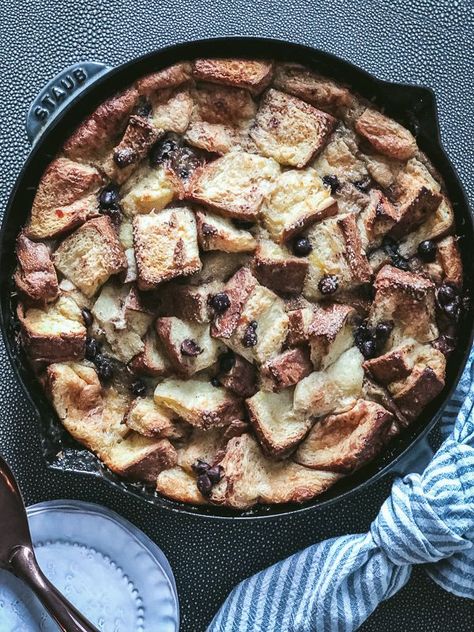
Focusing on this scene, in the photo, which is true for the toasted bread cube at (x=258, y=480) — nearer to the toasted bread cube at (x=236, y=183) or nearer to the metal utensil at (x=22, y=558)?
the metal utensil at (x=22, y=558)

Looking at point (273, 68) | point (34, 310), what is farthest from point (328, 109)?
point (34, 310)

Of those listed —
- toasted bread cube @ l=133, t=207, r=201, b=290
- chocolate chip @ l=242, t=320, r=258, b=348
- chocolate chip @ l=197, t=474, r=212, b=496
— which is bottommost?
chocolate chip @ l=197, t=474, r=212, b=496

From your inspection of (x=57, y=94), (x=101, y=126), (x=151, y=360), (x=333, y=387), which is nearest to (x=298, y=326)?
(x=333, y=387)

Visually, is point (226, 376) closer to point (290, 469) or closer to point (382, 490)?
point (290, 469)

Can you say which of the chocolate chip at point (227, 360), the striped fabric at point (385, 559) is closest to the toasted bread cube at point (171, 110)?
the chocolate chip at point (227, 360)

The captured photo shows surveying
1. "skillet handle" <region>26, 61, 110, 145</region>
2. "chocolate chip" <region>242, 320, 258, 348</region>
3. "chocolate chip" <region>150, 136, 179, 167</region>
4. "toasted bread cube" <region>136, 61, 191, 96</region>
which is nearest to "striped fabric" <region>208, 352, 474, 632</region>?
"chocolate chip" <region>242, 320, 258, 348</region>

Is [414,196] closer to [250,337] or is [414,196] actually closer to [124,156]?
[250,337]

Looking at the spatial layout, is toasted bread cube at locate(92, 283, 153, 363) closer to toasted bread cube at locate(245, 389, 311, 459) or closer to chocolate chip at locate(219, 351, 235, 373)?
chocolate chip at locate(219, 351, 235, 373)
